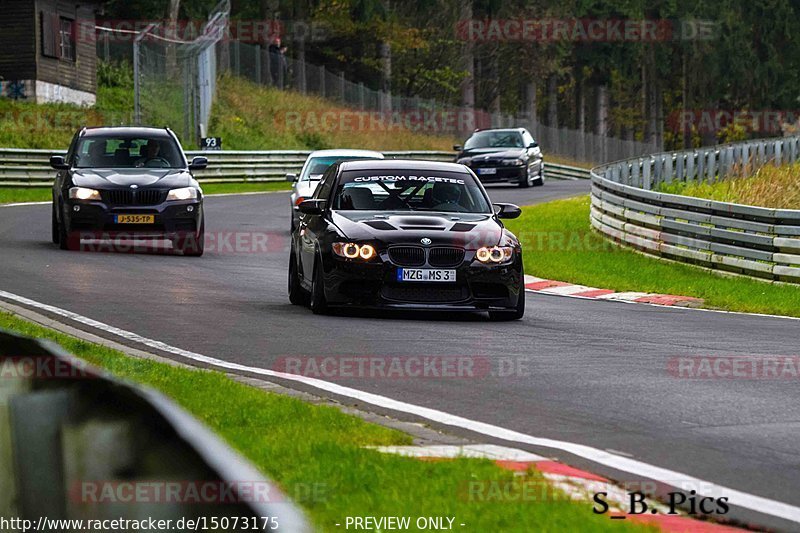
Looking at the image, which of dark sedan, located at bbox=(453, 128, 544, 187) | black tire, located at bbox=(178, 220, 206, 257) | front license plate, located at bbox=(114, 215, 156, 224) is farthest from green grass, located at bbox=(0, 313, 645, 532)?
dark sedan, located at bbox=(453, 128, 544, 187)

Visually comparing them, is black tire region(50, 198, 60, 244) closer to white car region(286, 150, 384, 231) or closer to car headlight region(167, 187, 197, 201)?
car headlight region(167, 187, 197, 201)

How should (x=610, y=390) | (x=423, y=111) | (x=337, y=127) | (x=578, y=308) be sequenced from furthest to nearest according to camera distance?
(x=423, y=111), (x=337, y=127), (x=578, y=308), (x=610, y=390)

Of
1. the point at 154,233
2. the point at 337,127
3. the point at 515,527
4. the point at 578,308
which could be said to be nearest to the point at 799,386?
the point at 515,527

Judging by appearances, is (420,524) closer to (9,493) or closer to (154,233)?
(9,493)

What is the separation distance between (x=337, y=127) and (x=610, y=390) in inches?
1969

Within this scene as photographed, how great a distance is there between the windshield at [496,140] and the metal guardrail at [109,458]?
1558 inches

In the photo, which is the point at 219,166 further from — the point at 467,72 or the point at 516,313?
the point at 467,72

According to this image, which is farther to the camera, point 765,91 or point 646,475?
point 765,91

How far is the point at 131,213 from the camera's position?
2114 cm

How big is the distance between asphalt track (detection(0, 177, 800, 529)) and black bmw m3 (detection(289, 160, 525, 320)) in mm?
243

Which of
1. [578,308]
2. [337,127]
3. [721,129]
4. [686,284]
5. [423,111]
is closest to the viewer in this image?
[578,308]

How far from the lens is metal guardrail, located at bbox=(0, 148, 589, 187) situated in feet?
126

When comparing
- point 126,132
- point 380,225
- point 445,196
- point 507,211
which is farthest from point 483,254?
point 126,132

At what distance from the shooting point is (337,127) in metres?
58.9
